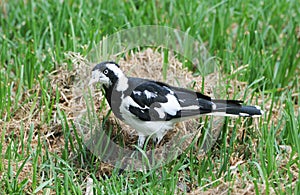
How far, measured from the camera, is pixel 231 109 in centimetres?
362

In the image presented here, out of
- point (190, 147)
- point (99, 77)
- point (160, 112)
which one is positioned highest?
point (99, 77)

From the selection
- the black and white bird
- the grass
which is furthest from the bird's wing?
the grass

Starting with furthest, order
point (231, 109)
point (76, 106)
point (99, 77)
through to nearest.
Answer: point (76, 106) → point (231, 109) → point (99, 77)

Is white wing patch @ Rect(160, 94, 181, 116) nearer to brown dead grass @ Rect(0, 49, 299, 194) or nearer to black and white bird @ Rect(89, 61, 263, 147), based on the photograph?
black and white bird @ Rect(89, 61, 263, 147)

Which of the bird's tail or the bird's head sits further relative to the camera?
the bird's tail

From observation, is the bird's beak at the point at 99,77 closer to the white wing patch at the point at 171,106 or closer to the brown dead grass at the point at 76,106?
the white wing patch at the point at 171,106

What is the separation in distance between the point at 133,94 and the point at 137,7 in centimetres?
225

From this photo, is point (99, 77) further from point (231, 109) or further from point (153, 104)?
point (231, 109)

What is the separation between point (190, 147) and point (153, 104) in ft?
1.22

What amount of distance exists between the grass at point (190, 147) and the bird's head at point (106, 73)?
1.35 ft

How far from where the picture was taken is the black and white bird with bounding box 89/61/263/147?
3.49 meters

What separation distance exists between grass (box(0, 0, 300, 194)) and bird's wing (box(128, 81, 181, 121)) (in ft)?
0.94

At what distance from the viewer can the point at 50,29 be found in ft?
16.2

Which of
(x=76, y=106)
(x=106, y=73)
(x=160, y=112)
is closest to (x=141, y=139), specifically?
(x=160, y=112)
